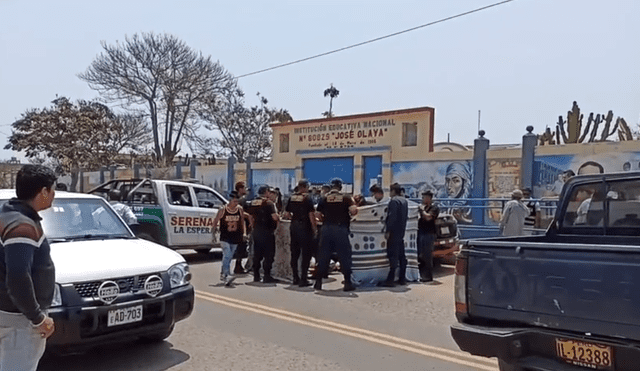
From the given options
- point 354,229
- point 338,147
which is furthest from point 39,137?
point 354,229

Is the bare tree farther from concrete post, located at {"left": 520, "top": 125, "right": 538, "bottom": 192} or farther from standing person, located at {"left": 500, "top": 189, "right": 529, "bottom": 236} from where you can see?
standing person, located at {"left": 500, "top": 189, "right": 529, "bottom": 236}

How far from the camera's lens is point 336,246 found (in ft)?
33.0

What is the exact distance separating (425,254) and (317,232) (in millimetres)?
1994

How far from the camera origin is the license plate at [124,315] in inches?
216

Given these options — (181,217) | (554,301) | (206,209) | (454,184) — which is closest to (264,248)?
(181,217)

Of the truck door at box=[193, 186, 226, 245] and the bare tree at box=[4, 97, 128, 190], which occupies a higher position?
the bare tree at box=[4, 97, 128, 190]

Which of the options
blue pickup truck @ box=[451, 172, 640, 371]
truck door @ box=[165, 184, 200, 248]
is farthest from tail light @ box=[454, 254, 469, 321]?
truck door @ box=[165, 184, 200, 248]

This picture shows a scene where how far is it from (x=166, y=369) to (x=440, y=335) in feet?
10.2

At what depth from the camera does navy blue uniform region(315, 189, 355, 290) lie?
32.8ft

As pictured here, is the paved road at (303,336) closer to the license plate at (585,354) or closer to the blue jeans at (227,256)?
the blue jeans at (227,256)

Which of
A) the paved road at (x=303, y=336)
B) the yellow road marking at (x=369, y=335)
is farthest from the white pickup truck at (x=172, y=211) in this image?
the yellow road marking at (x=369, y=335)

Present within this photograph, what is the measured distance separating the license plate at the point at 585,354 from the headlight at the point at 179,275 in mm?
3469

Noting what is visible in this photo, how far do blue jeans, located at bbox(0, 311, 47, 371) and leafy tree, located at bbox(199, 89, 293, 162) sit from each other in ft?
132

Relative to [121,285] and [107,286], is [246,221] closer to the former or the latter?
[121,285]
